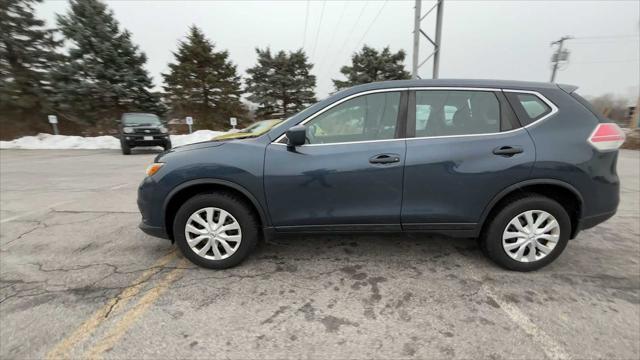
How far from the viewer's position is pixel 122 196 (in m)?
5.52

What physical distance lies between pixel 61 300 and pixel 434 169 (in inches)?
128

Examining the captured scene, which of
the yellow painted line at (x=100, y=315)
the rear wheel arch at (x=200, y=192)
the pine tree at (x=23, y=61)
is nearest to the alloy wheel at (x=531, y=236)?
the rear wheel arch at (x=200, y=192)

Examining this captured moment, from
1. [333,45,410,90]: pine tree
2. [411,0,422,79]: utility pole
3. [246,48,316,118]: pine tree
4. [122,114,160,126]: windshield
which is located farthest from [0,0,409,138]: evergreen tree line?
[411,0,422,79]: utility pole

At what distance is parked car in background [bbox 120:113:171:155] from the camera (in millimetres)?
12350

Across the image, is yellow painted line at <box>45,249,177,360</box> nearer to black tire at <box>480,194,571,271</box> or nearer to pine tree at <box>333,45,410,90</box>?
black tire at <box>480,194,571,271</box>

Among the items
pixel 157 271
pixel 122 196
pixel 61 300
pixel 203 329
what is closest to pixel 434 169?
pixel 203 329

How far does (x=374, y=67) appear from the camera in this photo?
2866 centimetres

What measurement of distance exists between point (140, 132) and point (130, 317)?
1238 cm

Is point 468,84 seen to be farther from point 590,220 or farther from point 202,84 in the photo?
point 202,84

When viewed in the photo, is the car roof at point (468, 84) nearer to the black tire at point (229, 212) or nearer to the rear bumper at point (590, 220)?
the rear bumper at point (590, 220)

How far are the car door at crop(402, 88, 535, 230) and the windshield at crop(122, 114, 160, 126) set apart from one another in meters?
13.2

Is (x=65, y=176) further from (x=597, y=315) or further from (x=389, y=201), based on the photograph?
(x=597, y=315)

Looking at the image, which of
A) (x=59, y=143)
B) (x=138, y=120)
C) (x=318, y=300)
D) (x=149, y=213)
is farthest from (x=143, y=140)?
(x=318, y=300)

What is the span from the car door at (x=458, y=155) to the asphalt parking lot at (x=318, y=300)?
59cm
